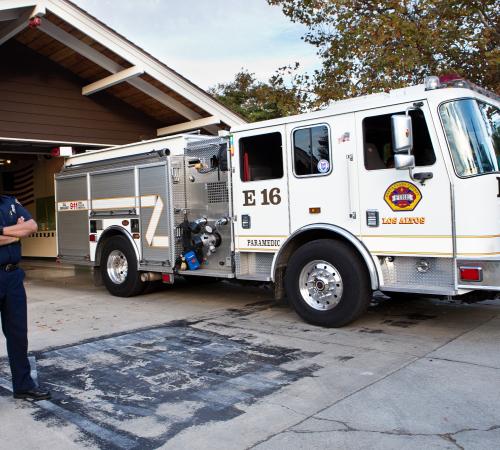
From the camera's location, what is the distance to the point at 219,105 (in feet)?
38.7

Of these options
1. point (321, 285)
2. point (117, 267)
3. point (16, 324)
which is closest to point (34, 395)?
point (16, 324)

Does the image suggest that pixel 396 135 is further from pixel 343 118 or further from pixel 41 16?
pixel 41 16

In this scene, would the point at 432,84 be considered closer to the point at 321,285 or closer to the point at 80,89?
the point at 321,285

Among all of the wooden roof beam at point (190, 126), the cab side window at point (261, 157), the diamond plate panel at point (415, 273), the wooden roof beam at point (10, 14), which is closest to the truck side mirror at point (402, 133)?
the diamond plate panel at point (415, 273)


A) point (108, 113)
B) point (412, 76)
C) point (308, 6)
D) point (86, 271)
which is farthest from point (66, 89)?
point (412, 76)

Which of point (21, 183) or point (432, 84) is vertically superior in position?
point (21, 183)

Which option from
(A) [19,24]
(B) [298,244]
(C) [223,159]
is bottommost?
(B) [298,244]

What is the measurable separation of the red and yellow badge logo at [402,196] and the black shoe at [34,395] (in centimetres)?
393

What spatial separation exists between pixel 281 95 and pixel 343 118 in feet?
24.4

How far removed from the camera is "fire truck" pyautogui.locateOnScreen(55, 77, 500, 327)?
5.66 m

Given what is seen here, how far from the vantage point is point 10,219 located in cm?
447

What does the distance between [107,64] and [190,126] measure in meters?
2.33

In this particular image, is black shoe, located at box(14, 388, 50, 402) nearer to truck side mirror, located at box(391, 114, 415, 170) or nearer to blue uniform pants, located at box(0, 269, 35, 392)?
blue uniform pants, located at box(0, 269, 35, 392)

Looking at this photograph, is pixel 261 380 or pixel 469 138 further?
pixel 469 138
